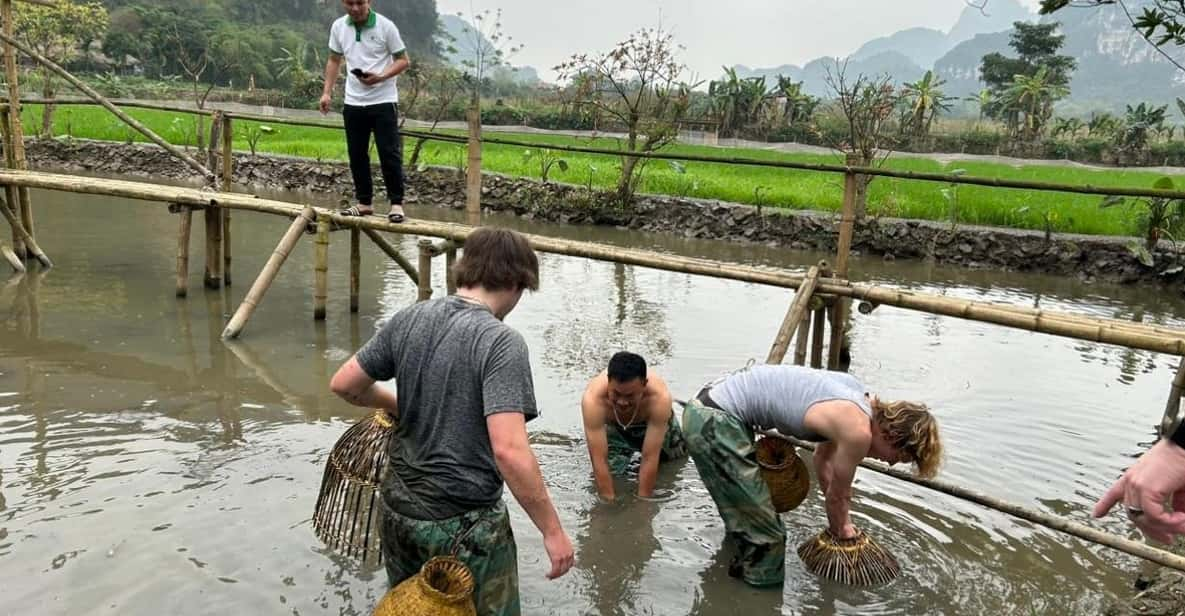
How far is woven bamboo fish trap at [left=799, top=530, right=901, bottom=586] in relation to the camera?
363 cm

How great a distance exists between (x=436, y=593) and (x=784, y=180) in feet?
52.7

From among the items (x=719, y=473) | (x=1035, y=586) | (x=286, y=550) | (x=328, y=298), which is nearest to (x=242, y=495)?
(x=286, y=550)

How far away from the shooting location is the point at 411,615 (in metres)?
2.12

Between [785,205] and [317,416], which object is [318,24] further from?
[317,416]

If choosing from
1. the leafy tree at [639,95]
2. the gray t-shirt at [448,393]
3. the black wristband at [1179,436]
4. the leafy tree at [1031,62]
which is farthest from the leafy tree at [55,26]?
the leafy tree at [1031,62]

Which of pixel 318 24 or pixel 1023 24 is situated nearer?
pixel 1023 24

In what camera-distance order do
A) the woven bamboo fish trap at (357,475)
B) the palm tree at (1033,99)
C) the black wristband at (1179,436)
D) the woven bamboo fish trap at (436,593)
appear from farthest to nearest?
the palm tree at (1033,99), the woven bamboo fish trap at (357,475), the woven bamboo fish trap at (436,593), the black wristband at (1179,436)

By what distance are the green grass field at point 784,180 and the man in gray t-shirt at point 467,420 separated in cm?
1166

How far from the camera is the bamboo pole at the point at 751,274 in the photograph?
13.9ft

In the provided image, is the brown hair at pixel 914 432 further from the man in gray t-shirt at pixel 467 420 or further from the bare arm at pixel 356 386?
the bare arm at pixel 356 386

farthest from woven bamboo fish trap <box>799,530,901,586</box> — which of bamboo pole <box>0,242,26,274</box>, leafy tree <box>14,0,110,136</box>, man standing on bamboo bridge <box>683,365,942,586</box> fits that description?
leafy tree <box>14,0,110,136</box>

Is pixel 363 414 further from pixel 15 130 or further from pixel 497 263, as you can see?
pixel 15 130

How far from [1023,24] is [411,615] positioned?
4413cm

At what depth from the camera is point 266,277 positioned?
22.4 feet
